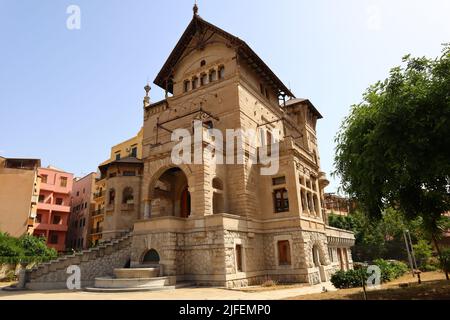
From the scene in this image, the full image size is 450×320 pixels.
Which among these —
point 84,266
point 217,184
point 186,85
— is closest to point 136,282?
point 84,266

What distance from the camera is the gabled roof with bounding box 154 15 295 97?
92.5 ft

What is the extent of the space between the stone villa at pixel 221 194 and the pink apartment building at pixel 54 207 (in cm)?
2396

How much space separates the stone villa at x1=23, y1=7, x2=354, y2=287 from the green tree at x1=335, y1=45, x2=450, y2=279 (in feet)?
27.4

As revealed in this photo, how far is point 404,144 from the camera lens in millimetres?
11836

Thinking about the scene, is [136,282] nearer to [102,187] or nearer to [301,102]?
[301,102]

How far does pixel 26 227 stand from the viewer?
43625mm

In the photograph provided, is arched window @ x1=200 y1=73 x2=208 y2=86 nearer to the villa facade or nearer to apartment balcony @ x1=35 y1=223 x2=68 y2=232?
the villa facade

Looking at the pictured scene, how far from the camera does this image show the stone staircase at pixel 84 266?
72.0ft

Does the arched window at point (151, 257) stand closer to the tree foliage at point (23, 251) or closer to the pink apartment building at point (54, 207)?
the tree foliage at point (23, 251)

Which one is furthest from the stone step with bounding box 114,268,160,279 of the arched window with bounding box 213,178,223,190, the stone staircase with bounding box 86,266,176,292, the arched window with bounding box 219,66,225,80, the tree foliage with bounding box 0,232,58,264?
the tree foliage with bounding box 0,232,58,264

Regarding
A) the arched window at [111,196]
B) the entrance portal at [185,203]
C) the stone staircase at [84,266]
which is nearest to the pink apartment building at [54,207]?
the arched window at [111,196]

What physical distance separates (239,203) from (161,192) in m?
7.18
